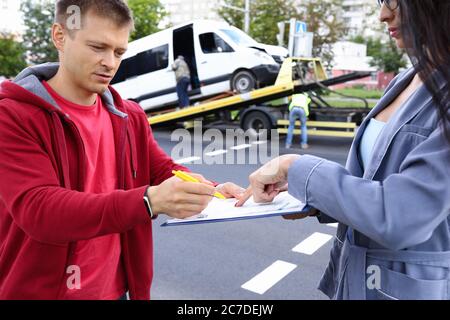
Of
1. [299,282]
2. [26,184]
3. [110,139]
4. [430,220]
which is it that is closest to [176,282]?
[299,282]

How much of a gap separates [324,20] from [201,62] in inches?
454

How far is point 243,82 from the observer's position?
993 cm

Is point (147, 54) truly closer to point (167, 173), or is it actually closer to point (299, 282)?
point (299, 282)

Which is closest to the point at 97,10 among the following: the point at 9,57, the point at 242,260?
the point at 242,260

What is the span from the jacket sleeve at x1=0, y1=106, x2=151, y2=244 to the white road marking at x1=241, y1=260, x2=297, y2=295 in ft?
7.71

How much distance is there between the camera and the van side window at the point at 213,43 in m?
9.73

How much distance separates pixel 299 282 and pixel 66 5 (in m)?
2.81

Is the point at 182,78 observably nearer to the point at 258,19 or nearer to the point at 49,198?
the point at 258,19

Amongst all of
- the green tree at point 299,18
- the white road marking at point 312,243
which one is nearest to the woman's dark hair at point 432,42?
the white road marking at point 312,243

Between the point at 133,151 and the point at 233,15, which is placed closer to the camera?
the point at 133,151

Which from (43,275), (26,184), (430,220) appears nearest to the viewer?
(430,220)

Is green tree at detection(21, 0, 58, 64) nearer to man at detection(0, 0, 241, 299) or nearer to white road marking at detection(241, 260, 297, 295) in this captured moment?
white road marking at detection(241, 260, 297, 295)
